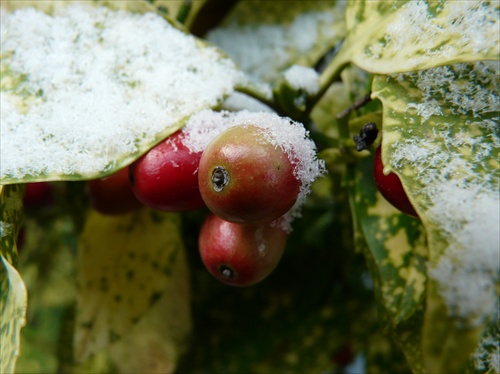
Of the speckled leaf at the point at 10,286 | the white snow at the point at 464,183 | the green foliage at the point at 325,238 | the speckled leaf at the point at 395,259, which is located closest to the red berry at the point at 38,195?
the green foliage at the point at 325,238

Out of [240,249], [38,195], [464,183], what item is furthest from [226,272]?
[38,195]

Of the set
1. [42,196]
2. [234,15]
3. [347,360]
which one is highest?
[234,15]

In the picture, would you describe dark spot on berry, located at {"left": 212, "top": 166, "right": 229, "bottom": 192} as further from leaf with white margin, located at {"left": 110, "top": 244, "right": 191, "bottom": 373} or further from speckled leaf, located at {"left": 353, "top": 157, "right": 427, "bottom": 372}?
leaf with white margin, located at {"left": 110, "top": 244, "right": 191, "bottom": 373}

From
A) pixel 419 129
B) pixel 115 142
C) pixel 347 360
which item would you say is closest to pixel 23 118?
pixel 115 142

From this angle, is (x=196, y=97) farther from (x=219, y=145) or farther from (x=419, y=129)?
(x=419, y=129)

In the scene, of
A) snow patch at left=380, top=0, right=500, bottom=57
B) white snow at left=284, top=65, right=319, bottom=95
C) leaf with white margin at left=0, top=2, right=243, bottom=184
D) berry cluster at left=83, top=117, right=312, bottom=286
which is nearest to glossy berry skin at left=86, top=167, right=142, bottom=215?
berry cluster at left=83, top=117, right=312, bottom=286
